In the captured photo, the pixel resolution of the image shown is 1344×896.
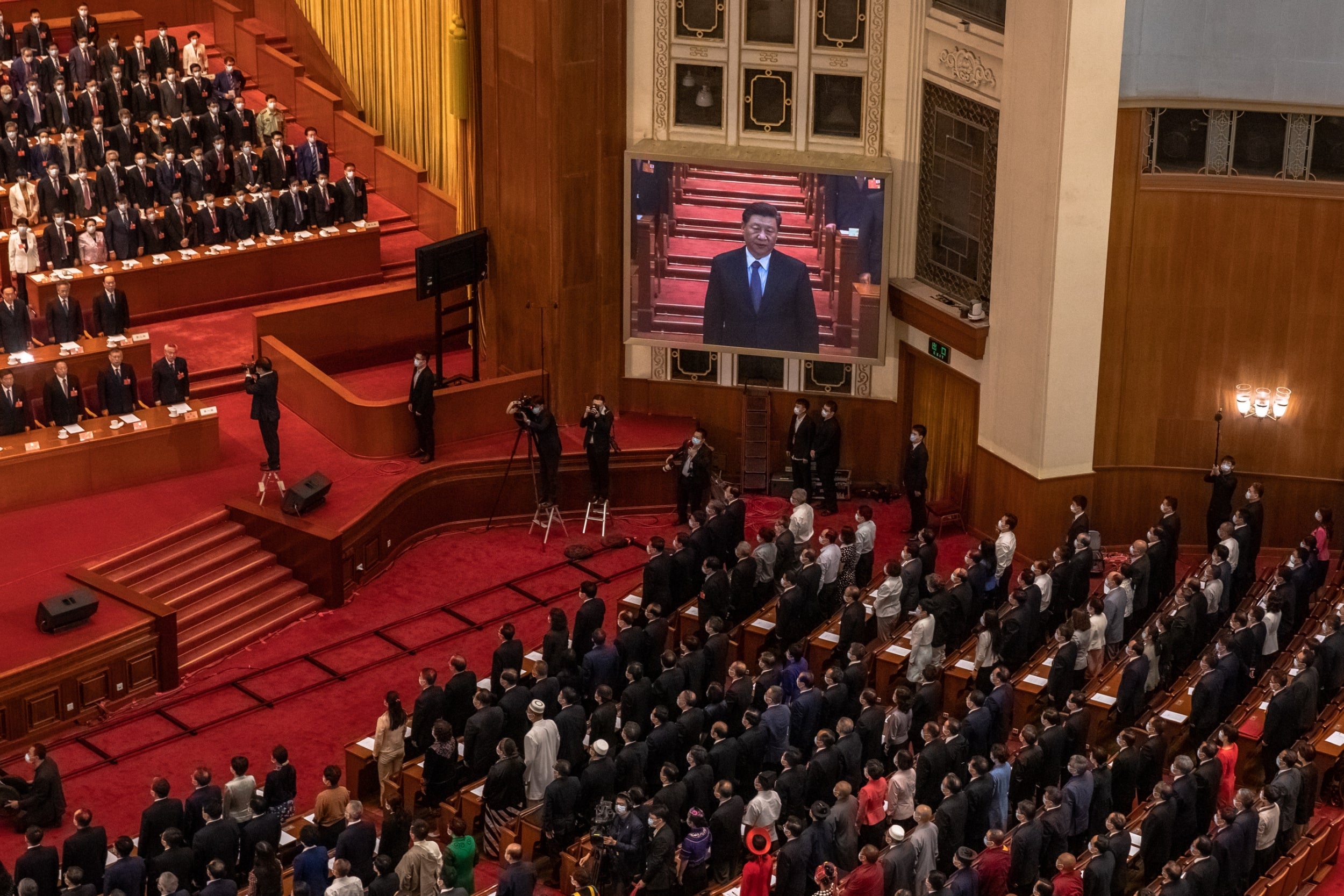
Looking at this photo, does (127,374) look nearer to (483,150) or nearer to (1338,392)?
(483,150)

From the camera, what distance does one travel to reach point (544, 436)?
22000mm

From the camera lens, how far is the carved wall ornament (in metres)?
21.2

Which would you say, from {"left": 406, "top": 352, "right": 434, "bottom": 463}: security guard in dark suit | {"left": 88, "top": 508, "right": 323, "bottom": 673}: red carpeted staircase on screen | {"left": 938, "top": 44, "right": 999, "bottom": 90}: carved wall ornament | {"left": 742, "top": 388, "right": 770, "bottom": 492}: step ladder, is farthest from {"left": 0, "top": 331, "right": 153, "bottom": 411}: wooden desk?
{"left": 938, "top": 44, "right": 999, "bottom": 90}: carved wall ornament

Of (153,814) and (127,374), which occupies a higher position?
(127,374)

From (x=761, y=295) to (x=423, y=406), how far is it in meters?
3.93

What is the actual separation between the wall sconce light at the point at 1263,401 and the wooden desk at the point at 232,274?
10715 mm

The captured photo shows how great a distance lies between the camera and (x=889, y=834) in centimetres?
1478

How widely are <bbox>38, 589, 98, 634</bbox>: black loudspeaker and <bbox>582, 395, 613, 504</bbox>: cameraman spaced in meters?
5.75

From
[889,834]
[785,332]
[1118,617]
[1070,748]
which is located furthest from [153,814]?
[785,332]

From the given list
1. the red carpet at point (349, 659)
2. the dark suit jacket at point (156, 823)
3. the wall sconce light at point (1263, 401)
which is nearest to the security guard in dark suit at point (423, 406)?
the red carpet at point (349, 659)

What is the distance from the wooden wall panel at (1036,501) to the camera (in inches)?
832

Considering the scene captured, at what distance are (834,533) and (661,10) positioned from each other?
6619 mm

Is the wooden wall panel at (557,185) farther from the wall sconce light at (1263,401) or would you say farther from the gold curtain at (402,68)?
the wall sconce light at (1263,401)

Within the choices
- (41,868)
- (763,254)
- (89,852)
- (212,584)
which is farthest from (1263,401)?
(41,868)
